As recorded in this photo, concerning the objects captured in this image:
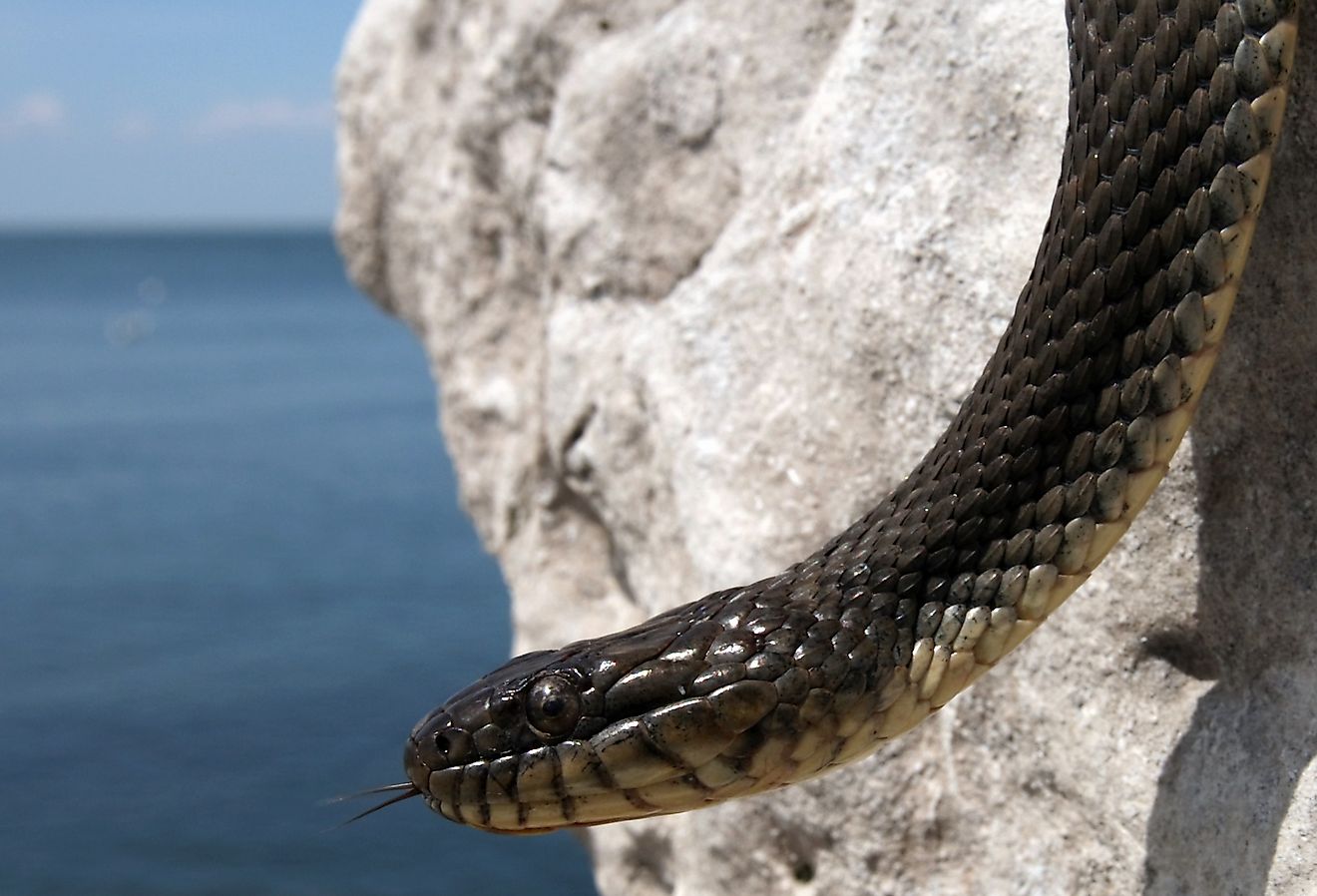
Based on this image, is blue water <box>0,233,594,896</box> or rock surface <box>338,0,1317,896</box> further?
blue water <box>0,233,594,896</box>

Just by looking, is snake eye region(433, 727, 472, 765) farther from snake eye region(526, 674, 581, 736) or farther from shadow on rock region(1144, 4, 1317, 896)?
shadow on rock region(1144, 4, 1317, 896)

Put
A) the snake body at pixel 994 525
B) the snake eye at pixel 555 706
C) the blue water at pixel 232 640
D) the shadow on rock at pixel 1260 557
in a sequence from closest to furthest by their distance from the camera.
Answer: the snake body at pixel 994 525
the shadow on rock at pixel 1260 557
the snake eye at pixel 555 706
the blue water at pixel 232 640

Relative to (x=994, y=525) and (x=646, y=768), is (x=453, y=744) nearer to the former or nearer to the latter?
(x=646, y=768)

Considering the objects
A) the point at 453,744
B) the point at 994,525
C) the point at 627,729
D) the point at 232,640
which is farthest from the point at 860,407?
the point at 232,640

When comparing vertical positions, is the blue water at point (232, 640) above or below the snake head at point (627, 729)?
above

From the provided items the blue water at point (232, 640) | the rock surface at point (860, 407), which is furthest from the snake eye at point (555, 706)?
the blue water at point (232, 640)

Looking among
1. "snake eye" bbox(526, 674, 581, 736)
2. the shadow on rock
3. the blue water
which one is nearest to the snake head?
"snake eye" bbox(526, 674, 581, 736)

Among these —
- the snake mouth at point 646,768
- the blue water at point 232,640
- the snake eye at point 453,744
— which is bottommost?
the snake mouth at point 646,768

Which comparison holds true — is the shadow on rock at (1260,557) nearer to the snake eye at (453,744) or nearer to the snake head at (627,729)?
the snake head at (627,729)
